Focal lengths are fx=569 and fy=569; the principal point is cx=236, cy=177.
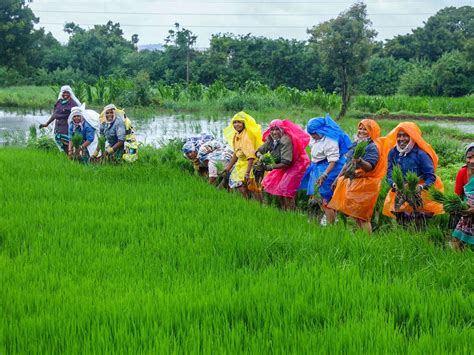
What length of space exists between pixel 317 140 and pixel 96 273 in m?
2.98

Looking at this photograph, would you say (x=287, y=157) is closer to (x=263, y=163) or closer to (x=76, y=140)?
(x=263, y=163)

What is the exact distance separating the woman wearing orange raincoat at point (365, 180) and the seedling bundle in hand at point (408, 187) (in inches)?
19.0

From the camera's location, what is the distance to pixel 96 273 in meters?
3.45

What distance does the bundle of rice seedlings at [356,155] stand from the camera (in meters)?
4.63

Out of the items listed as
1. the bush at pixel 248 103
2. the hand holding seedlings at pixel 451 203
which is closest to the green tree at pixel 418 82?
the bush at pixel 248 103

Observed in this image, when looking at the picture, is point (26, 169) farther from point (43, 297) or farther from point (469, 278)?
point (469, 278)

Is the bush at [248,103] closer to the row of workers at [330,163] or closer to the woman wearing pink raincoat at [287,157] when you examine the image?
the row of workers at [330,163]

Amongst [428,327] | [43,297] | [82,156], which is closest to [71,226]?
[43,297]

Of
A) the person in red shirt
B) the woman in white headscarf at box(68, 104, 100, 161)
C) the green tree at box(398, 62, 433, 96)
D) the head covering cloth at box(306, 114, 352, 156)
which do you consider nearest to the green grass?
the person in red shirt

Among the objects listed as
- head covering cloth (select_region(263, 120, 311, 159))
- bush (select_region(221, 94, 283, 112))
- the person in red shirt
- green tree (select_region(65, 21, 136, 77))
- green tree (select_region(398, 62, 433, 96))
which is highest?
green tree (select_region(65, 21, 136, 77))

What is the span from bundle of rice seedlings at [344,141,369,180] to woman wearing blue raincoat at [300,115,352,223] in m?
0.51

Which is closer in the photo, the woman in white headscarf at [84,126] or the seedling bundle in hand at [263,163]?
the seedling bundle in hand at [263,163]

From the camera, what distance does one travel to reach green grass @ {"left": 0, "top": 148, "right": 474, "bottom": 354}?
2553 mm

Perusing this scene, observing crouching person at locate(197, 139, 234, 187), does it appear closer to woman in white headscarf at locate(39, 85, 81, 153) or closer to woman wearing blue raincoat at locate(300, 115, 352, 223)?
woman wearing blue raincoat at locate(300, 115, 352, 223)
